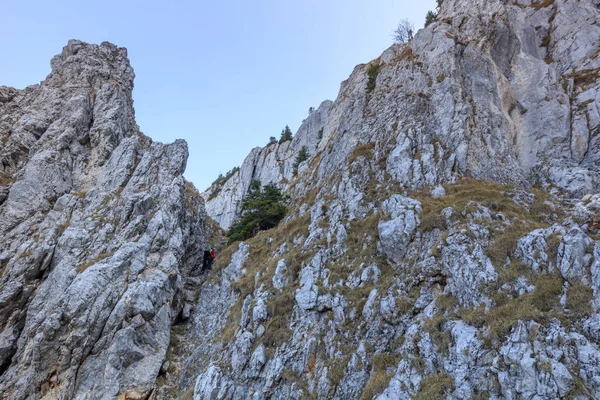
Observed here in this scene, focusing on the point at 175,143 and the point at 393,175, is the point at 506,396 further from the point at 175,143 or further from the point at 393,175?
the point at 175,143

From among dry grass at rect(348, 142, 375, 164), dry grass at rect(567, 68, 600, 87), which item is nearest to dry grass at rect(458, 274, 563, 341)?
dry grass at rect(348, 142, 375, 164)

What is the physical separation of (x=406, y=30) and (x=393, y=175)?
45.7 metres

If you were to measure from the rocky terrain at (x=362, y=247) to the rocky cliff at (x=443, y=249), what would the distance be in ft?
0.32

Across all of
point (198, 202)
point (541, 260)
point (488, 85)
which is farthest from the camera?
point (198, 202)

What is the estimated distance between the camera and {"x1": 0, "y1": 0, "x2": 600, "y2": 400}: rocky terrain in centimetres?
1053

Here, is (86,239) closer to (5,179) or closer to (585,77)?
(5,179)

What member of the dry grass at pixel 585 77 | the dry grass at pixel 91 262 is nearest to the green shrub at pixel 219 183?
the dry grass at pixel 91 262

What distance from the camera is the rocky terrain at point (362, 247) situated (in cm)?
1053

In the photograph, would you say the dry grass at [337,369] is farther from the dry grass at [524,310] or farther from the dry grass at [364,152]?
the dry grass at [364,152]

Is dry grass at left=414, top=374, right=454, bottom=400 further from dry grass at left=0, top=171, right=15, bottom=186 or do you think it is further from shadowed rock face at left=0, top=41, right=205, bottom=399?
dry grass at left=0, top=171, right=15, bottom=186

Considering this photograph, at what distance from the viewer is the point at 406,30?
5534cm

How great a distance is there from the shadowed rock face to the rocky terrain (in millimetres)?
157

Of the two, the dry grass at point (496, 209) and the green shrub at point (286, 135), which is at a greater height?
the green shrub at point (286, 135)

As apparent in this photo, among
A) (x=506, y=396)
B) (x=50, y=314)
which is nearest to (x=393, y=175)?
(x=506, y=396)
